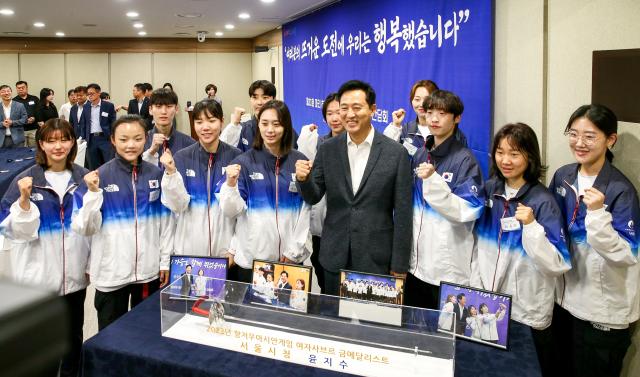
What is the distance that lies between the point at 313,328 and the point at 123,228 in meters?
1.12

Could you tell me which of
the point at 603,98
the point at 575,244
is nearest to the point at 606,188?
the point at 575,244

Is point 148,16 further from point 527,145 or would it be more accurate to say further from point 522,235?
point 522,235

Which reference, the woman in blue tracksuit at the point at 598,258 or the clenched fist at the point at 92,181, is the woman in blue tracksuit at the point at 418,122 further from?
the clenched fist at the point at 92,181

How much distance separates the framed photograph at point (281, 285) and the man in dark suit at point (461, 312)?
0.55 meters

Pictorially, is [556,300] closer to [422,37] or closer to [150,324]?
[150,324]

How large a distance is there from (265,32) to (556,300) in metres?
10.1

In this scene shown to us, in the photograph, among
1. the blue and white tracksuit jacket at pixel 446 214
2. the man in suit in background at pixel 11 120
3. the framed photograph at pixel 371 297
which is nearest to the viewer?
the framed photograph at pixel 371 297

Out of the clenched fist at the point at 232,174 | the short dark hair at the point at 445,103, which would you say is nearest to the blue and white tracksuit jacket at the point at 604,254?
the short dark hair at the point at 445,103

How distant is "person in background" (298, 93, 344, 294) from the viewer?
2906 mm

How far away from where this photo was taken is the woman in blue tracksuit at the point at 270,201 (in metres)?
2.44

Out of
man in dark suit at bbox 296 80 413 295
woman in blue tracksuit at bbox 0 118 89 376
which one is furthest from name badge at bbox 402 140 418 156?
woman in blue tracksuit at bbox 0 118 89 376

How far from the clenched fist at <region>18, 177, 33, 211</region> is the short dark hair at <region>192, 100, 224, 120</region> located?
820mm

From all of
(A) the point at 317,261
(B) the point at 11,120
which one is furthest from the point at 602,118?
(B) the point at 11,120

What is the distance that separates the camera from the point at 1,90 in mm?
7586
